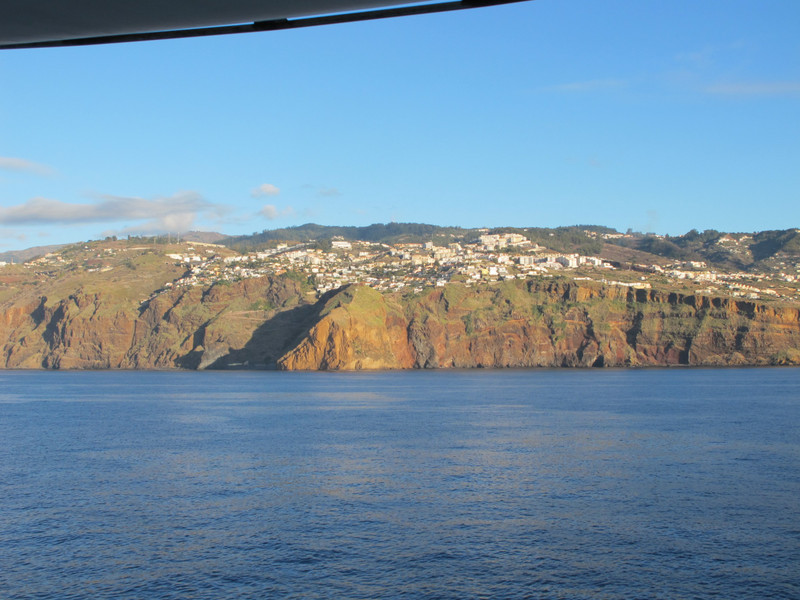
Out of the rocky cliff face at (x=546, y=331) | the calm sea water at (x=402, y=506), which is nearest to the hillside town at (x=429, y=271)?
the rocky cliff face at (x=546, y=331)

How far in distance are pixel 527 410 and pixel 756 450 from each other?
2063cm

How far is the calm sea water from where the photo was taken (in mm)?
17078

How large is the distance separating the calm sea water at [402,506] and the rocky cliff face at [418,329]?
224ft

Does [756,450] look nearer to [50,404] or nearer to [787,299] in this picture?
[50,404]

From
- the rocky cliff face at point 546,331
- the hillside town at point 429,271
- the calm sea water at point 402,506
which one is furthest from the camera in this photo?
the hillside town at point 429,271

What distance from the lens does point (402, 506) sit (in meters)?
23.6

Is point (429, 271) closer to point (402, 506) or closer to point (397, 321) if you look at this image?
point (397, 321)

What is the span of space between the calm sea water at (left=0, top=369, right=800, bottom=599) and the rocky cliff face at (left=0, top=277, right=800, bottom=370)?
68.3m

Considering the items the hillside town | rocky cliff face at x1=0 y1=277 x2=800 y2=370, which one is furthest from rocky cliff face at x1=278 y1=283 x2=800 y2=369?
the hillside town

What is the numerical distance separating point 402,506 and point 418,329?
319ft

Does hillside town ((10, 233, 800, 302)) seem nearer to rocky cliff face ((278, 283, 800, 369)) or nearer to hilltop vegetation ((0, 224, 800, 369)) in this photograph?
hilltop vegetation ((0, 224, 800, 369))

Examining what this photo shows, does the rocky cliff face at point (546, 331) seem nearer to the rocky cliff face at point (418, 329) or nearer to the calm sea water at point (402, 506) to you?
the rocky cliff face at point (418, 329)

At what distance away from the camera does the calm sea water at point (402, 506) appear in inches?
672

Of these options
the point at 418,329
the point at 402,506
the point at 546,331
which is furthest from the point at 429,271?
the point at 402,506
